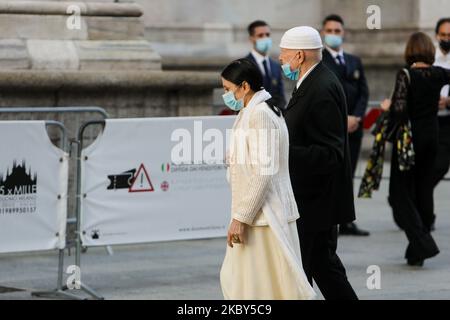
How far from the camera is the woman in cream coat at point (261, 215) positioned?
6.76m

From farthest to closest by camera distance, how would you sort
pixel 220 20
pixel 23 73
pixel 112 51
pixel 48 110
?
pixel 220 20 → pixel 112 51 → pixel 23 73 → pixel 48 110

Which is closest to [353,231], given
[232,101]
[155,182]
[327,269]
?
[155,182]

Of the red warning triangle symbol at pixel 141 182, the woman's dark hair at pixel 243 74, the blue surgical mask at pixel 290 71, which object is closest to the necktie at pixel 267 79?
the red warning triangle symbol at pixel 141 182

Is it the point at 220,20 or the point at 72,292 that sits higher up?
the point at 220,20

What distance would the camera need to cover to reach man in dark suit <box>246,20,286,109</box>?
517 inches

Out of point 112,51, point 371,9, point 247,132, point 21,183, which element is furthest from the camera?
point 371,9

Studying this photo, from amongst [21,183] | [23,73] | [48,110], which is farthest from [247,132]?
[23,73]

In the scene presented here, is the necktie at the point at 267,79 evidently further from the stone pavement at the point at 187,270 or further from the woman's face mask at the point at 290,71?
the woman's face mask at the point at 290,71

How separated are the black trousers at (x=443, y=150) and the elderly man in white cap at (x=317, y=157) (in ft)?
16.5

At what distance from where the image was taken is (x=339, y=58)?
12.7 metres

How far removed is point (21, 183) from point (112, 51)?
3.44 meters

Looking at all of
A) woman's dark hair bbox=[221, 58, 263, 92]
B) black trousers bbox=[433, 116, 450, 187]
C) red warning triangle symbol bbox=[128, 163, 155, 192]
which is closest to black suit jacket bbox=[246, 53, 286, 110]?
black trousers bbox=[433, 116, 450, 187]

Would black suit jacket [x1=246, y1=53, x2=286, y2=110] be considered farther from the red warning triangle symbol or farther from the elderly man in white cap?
the elderly man in white cap
